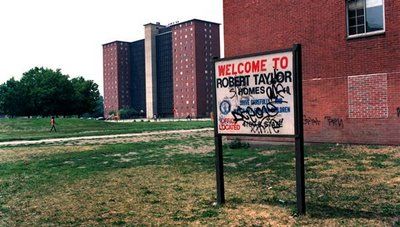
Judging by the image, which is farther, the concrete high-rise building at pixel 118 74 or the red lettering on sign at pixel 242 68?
the concrete high-rise building at pixel 118 74

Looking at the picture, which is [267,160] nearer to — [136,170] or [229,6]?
[136,170]

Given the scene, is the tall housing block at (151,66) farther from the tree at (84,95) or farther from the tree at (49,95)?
the tree at (49,95)

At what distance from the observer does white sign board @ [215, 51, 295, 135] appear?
6660 millimetres

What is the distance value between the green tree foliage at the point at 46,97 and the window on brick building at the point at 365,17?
7548 centimetres

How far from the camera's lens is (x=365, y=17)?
50.2 ft

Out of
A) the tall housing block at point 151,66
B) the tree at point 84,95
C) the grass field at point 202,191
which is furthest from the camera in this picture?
the tall housing block at point 151,66

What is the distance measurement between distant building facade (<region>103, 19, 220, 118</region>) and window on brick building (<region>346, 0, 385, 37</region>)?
105349 millimetres

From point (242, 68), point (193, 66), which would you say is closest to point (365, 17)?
point (242, 68)

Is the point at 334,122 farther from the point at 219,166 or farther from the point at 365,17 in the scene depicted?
the point at 219,166

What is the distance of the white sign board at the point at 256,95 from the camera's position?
6.66 metres

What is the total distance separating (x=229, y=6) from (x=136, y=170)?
12.0 meters

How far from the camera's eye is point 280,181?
29.8 ft

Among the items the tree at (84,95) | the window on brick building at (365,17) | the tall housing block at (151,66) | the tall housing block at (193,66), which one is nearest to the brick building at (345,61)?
the window on brick building at (365,17)

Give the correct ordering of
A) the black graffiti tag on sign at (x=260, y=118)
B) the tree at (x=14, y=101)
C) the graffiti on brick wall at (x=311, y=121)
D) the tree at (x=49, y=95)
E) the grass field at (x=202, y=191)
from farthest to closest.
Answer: the tree at (x=14, y=101) < the tree at (x=49, y=95) < the graffiti on brick wall at (x=311, y=121) < the black graffiti tag on sign at (x=260, y=118) < the grass field at (x=202, y=191)
